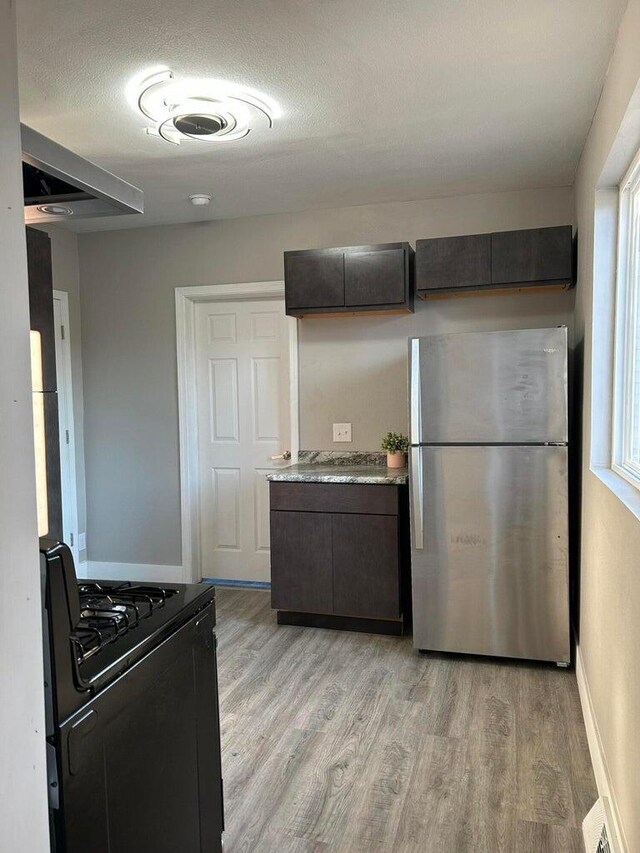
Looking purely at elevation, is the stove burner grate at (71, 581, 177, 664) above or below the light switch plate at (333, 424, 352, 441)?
below

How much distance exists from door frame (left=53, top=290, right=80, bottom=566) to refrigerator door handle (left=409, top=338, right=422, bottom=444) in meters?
2.54

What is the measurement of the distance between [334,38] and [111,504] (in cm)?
353

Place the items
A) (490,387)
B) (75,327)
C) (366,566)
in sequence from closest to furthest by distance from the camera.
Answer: (490,387), (366,566), (75,327)

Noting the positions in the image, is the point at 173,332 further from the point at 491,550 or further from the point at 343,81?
the point at 491,550

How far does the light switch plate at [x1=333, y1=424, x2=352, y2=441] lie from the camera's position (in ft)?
13.5

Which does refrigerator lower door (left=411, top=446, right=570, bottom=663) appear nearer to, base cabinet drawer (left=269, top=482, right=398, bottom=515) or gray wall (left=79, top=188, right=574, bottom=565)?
base cabinet drawer (left=269, top=482, right=398, bottom=515)

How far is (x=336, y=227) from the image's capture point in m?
4.07

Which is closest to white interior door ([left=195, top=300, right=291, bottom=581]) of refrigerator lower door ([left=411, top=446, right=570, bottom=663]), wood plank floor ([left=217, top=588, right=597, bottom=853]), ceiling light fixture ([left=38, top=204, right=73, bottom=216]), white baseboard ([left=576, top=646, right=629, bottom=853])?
wood plank floor ([left=217, top=588, right=597, bottom=853])

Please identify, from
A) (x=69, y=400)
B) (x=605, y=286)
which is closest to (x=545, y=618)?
(x=605, y=286)

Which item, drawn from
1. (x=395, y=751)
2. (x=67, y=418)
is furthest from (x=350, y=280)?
(x=395, y=751)

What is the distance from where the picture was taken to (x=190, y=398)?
448 centimetres

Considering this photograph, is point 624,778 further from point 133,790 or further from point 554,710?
point 133,790

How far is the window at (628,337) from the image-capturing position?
2230 mm

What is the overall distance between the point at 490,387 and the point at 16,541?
8.19ft
